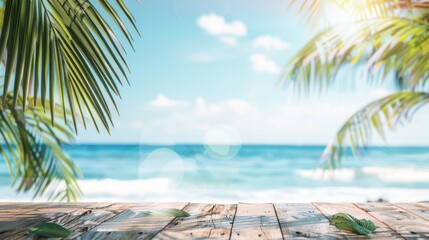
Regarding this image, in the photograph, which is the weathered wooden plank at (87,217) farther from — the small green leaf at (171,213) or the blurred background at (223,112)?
the blurred background at (223,112)

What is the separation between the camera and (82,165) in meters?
15.9

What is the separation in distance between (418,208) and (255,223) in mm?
743

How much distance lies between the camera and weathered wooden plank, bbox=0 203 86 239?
166cm

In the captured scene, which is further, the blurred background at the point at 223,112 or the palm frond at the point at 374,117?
the blurred background at the point at 223,112

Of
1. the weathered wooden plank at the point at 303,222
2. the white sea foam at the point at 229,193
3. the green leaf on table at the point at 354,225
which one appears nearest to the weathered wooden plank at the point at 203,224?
the weathered wooden plank at the point at 303,222

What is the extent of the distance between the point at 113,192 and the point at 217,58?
9.65m

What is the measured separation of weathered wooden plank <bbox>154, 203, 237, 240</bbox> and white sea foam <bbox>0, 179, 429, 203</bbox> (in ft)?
A: 31.8

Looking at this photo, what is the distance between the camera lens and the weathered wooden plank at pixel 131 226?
158 centimetres

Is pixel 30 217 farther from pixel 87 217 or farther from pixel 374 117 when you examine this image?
pixel 374 117

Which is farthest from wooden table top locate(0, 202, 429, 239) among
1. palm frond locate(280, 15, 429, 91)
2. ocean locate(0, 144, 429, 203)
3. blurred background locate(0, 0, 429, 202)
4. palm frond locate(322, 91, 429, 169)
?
blurred background locate(0, 0, 429, 202)

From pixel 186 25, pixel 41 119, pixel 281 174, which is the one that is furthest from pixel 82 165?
pixel 41 119

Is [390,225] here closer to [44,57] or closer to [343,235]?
[343,235]

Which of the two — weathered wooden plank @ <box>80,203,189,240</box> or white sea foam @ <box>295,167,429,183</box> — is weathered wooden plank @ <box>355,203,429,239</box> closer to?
weathered wooden plank @ <box>80,203,189,240</box>

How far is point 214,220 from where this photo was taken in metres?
1.84
